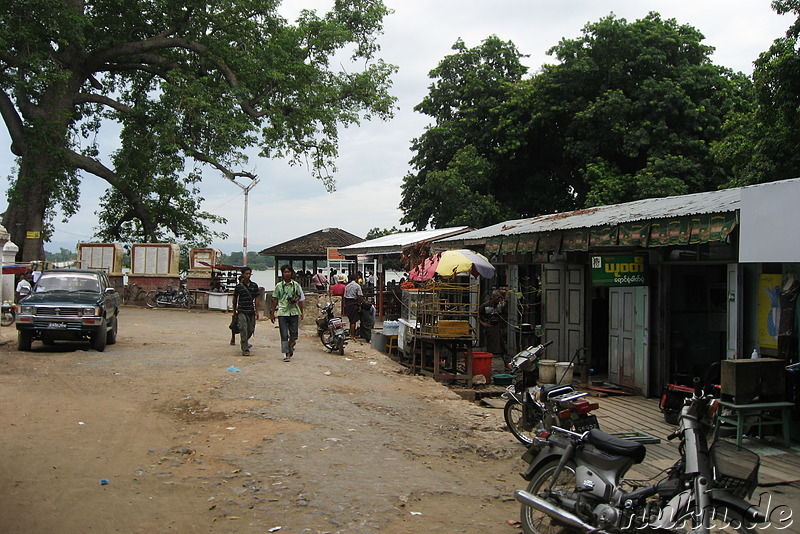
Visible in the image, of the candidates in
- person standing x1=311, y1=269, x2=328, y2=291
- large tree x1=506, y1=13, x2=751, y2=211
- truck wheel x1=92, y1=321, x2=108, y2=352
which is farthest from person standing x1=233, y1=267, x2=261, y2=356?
person standing x1=311, y1=269, x2=328, y2=291

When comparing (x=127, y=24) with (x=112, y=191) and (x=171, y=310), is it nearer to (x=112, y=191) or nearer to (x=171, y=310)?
(x=112, y=191)

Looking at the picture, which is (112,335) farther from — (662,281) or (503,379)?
(662,281)

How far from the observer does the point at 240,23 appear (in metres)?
28.0

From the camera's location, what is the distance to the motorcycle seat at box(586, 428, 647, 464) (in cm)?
433

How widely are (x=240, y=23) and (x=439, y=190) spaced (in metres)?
11.2

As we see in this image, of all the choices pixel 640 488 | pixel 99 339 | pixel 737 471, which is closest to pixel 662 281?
pixel 640 488

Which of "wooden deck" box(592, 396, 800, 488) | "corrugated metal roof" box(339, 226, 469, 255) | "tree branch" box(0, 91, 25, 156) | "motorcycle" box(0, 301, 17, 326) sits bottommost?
"wooden deck" box(592, 396, 800, 488)

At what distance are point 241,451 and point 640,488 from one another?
13.0 ft

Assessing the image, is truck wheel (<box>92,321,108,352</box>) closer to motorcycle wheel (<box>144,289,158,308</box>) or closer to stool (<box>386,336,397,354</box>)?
stool (<box>386,336,397,354</box>)

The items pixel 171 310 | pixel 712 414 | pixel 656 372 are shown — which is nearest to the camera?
pixel 712 414

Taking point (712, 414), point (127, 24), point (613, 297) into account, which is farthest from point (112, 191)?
point (712, 414)

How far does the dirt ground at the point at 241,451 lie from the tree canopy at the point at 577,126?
1624 centimetres

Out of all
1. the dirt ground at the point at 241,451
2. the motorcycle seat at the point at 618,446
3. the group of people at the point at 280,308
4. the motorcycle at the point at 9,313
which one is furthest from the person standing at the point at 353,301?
the motorcycle seat at the point at 618,446

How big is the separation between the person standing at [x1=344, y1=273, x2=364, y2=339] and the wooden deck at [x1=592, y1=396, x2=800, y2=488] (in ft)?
28.1
